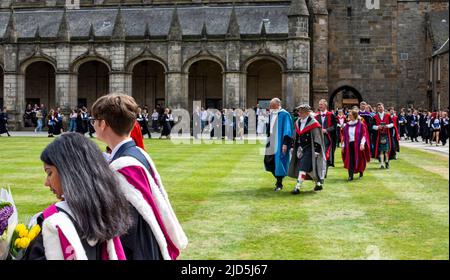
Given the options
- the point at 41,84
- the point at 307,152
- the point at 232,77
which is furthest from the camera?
the point at 41,84

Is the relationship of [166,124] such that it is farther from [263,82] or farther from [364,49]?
[364,49]

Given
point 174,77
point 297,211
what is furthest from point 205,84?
point 297,211

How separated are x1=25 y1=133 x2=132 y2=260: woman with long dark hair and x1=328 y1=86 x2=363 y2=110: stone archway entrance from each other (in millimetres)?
43527

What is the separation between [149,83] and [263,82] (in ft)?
25.3

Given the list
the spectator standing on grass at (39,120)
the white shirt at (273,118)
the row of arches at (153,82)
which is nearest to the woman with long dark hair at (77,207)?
the white shirt at (273,118)

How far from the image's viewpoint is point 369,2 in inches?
1789

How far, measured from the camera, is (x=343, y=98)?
5253 cm

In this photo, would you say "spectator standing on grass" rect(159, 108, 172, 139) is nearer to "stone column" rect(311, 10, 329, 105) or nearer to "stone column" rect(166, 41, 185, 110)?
"stone column" rect(166, 41, 185, 110)

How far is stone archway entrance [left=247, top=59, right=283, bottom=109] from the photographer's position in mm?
45688

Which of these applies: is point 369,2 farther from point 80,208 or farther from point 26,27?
point 80,208

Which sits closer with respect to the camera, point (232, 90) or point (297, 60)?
point (297, 60)

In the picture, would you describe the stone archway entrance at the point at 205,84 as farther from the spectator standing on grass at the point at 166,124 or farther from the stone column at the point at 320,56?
the spectator standing on grass at the point at 166,124
